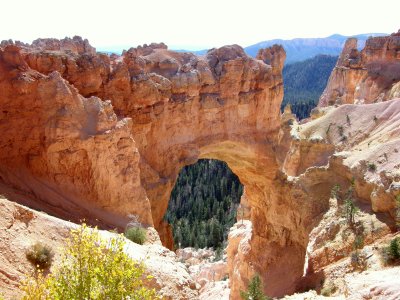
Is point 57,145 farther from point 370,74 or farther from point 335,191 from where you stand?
point 370,74

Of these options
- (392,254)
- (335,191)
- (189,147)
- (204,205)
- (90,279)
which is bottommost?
(204,205)

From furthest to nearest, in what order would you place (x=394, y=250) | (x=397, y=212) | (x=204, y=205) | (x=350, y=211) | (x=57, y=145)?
→ (x=204, y=205)
(x=350, y=211)
(x=397, y=212)
(x=57, y=145)
(x=394, y=250)

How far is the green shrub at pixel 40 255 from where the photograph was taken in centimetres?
1052

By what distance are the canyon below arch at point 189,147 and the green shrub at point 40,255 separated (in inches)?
24.7

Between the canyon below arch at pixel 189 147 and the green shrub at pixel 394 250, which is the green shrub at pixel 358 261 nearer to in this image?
the green shrub at pixel 394 250

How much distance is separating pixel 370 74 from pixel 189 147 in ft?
99.9

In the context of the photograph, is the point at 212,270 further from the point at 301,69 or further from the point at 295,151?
the point at 301,69

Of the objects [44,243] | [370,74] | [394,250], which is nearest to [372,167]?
[394,250]

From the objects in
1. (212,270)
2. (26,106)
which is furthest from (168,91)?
(212,270)

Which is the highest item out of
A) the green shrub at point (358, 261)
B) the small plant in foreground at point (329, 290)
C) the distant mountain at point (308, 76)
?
the green shrub at point (358, 261)

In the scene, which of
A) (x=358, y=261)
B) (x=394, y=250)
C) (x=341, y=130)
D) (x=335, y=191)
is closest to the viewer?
(x=394, y=250)

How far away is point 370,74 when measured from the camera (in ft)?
157

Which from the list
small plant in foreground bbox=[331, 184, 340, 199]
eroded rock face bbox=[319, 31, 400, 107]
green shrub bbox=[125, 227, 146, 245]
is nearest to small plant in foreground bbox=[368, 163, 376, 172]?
small plant in foreground bbox=[331, 184, 340, 199]

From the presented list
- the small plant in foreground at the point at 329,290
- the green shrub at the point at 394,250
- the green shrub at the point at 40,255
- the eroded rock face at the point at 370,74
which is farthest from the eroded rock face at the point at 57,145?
the eroded rock face at the point at 370,74
